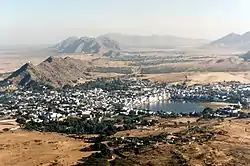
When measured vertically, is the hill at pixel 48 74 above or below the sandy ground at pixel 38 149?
above

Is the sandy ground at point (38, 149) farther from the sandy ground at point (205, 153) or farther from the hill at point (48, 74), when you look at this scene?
the hill at point (48, 74)

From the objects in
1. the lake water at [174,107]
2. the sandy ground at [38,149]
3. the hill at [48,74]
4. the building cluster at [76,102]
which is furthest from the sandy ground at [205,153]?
the hill at [48,74]

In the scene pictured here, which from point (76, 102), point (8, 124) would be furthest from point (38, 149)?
point (76, 102)

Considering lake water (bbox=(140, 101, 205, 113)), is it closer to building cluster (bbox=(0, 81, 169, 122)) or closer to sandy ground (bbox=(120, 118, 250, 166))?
building cluster (bbox=(0, 81, 169, 122))

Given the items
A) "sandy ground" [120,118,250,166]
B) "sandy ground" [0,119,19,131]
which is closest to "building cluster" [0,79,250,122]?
"sandy ground" [0,119,19,131]

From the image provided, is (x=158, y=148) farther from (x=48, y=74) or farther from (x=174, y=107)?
(x=48, y=74)

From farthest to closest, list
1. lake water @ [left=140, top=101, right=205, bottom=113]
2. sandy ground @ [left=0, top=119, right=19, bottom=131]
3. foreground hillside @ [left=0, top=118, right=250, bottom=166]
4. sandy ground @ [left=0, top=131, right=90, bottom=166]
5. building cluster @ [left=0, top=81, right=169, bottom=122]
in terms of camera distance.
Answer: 1. lake water @ [left=140, top=101, right=205, bottom=113]
2. building cluster @ [left=0, top=81, right=169, bottom=122]
3. sandy ground @ [left=0, top=119, right=19, bottom=131]
4. sandy ground @ [left=0, top=131, right=90, bottom=166]
5. foreground hillside @ [left=0, top=118, right=250, bottom=166]
